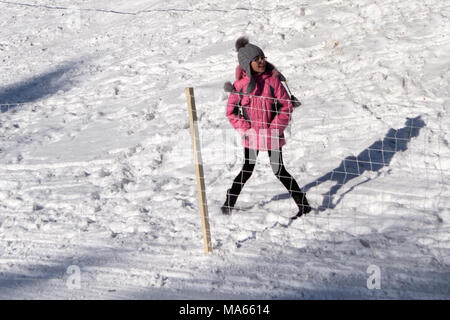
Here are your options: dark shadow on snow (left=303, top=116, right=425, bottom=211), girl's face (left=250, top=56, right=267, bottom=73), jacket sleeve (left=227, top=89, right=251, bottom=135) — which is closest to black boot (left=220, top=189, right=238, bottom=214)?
jacket sleeve (left=227, top=89, right=251, bottom=135)

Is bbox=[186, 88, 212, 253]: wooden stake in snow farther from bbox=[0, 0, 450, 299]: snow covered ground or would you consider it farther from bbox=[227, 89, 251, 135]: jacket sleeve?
bbox=[227, 89, 251, 135]: jacket sleeve

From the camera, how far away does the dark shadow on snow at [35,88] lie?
9820 mm

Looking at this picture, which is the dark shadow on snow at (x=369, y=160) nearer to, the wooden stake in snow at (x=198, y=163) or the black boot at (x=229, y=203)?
the black boot at (x=229, y=203)

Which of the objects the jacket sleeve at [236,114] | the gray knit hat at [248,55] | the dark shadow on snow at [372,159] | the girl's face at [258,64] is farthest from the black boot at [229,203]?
the girl's face at [258,64]

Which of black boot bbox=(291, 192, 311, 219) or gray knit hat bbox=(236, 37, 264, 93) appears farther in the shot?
black boot bbox=(291, 192, 311, 219)

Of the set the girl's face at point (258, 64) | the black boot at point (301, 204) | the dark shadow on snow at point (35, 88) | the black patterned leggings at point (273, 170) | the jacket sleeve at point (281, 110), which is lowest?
the black boot at point (301, 204)

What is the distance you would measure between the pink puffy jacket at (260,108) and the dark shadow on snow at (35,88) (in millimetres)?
6277

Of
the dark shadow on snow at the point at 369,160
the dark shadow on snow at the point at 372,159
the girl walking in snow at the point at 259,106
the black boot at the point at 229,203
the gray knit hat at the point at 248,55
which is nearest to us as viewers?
the gray knit hat at the point at 248,55

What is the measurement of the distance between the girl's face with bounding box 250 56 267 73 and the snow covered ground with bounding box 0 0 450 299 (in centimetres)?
158

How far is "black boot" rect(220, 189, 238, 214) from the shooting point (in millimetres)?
5158

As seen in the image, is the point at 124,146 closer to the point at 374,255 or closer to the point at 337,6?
the point at 374,255

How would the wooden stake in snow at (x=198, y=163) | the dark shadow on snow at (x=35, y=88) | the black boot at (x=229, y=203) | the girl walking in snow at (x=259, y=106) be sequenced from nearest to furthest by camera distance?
the wooden stake in snow at (x=198, y=163) → the girl walking in snow at (x=259, y=106) → the black boot at (x=229, y=203) → the dark shadow on snow at (x=35, y=88)

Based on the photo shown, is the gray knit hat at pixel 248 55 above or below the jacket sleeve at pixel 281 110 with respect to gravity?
above
